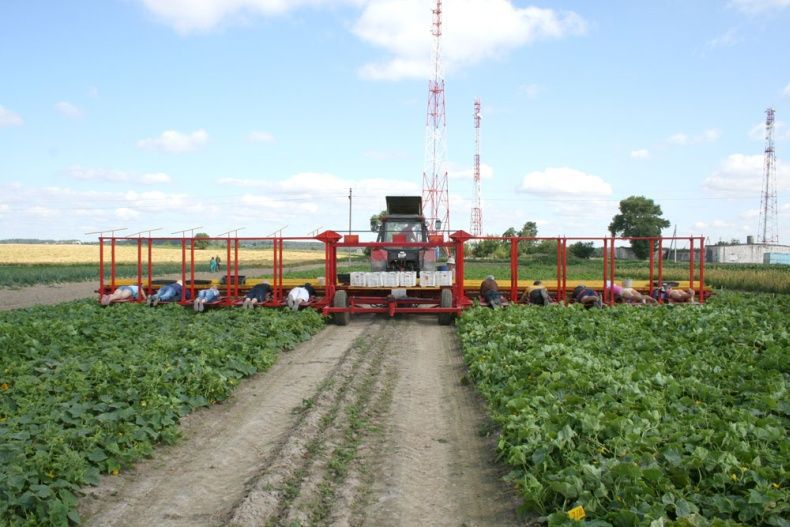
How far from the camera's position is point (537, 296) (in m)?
16.0

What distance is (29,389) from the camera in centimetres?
712

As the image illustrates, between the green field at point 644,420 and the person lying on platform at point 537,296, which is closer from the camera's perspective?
the green field at point 644,420

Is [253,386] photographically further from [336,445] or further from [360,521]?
[360,521]

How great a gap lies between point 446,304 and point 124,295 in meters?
8.24

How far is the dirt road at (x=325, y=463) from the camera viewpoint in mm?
4828

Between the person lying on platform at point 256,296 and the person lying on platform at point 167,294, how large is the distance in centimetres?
199

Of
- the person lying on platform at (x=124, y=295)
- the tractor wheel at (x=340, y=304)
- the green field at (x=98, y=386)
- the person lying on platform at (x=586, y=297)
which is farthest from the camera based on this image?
the person lying on platform at (x=124, y=295)

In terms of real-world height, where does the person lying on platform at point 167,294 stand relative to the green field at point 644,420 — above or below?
above

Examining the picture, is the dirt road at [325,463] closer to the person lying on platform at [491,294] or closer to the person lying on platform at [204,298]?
the person lying on platform at [491,294]

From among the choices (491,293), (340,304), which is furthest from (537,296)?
(340,304)

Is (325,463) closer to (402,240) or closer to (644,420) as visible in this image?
(644,420)

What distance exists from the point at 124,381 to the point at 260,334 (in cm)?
431

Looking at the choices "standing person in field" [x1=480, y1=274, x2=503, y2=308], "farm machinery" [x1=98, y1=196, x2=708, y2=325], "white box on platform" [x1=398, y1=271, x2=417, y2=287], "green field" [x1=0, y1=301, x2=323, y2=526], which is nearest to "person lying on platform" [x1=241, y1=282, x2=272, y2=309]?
"farm machinery" [x1=98, y1=196, x2=708, y2=325]

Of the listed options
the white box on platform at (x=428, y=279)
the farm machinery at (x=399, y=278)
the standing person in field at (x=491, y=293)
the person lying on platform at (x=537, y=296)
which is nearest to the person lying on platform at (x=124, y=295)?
the farm machinery at (x=399, y=278)
